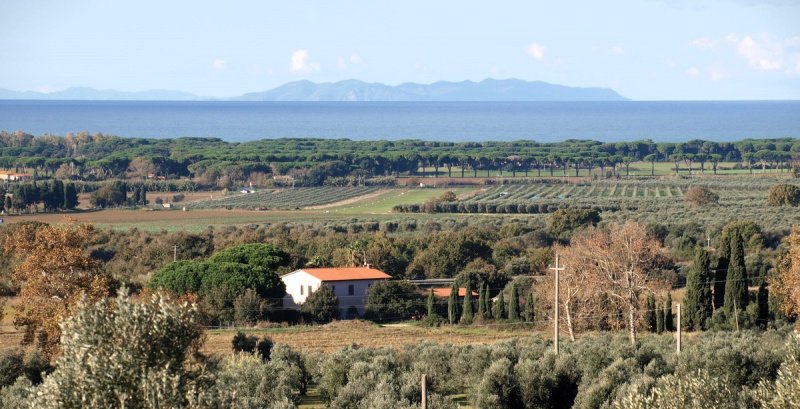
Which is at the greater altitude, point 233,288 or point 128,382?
point 128,382

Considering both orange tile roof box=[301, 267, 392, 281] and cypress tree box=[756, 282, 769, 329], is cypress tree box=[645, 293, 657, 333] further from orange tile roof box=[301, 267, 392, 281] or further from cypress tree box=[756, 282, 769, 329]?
orange tile roof box=[301, 267, 392, 281]

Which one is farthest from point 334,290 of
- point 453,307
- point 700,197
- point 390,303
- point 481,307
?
point 700,197

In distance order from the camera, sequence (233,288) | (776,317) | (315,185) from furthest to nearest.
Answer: (315,185)
(233,288)
(776,317)

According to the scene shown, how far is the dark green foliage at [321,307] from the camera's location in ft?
111

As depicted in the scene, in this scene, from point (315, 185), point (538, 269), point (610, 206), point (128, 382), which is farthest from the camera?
point (315, 185)

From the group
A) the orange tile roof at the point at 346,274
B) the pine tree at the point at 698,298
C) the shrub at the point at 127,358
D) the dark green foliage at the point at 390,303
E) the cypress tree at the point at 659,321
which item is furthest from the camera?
the orange tile roof at the point at 346,274

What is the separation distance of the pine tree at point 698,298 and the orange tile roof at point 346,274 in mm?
10406

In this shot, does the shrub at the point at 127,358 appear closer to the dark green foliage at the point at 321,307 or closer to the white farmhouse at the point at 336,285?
the dark green foliage at the point at 321,307

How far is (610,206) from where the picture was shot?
6481 cm

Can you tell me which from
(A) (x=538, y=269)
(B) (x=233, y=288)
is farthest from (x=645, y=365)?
(A) (x=538, y=269)

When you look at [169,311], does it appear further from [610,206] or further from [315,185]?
[315,185]

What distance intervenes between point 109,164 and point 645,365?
85.4 meters

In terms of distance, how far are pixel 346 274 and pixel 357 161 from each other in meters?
66.4

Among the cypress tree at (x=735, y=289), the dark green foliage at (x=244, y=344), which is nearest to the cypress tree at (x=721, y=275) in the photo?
the cypress tree at (x=735, y=289)
